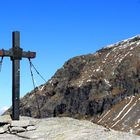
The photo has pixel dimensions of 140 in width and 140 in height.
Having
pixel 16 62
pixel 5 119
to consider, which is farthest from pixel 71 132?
pixel 16 62

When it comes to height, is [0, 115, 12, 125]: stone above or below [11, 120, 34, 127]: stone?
above

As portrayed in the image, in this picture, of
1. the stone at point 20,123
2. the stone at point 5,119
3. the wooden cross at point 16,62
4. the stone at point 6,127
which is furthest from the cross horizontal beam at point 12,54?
the stone at point 6,127

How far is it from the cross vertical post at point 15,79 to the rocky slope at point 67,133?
665mm

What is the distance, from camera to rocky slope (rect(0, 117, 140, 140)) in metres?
21.4

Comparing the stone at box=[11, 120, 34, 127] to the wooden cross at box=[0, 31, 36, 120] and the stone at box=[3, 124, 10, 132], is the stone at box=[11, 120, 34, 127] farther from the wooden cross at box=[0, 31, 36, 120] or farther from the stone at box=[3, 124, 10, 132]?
the wooden cross at box=[0, 31, 36, 120]

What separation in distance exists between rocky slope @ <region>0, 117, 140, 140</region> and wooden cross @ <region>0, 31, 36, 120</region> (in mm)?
792

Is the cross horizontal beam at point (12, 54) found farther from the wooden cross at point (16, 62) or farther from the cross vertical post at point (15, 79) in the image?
the cross vertical post at point (15, 79)

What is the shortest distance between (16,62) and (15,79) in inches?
32.6

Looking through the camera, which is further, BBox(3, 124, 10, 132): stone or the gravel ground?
BBox(3, 124, 10, 132): stone

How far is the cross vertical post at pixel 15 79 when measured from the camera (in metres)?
24.0

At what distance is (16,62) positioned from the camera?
2441 centimetres

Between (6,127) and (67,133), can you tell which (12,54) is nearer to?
(6,127)

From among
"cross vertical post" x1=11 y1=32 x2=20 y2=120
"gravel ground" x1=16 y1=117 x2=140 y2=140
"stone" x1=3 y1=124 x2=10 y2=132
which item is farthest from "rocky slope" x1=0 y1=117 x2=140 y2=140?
"cross vertical post" x1=11 y1=32 x2=20 y2=120

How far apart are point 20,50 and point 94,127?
5.00m
